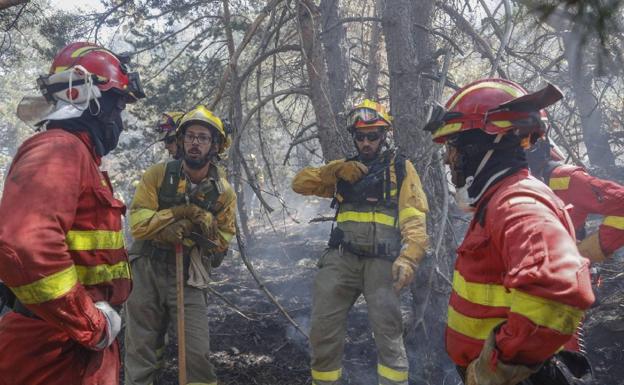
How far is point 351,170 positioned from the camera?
427 centimetres

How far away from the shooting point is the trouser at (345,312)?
4.00 metres

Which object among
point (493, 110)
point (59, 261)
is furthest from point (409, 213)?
point (59, 261)

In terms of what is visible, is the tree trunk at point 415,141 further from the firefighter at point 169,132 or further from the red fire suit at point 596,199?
the firefighter at point 169,132

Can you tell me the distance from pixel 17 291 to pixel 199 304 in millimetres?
2216

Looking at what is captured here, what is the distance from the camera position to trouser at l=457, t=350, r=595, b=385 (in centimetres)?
183

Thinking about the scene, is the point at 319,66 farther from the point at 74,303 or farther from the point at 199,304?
the point at 74,303

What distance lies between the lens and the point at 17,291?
6.26ft

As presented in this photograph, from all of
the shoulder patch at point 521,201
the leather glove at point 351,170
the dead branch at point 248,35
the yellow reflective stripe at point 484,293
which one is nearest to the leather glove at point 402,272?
the leather glove at point 351,170

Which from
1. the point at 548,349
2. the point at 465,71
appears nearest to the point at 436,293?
the point at 548,349

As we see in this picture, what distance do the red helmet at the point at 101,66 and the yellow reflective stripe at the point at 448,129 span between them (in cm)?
171

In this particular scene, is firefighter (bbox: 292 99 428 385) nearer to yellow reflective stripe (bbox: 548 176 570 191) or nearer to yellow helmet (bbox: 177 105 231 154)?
yellow helmet (bbox: 177 105 231 154)

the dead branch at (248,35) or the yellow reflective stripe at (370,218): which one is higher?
the dead branch at (248,35)

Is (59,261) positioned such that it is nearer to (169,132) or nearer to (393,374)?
(393,374)

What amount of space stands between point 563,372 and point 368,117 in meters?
2.93
